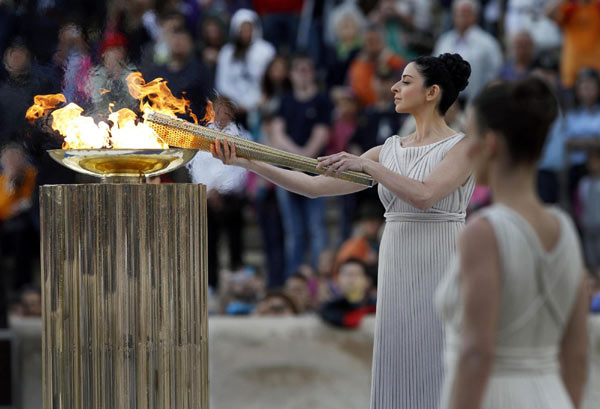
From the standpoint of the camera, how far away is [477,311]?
248 cm

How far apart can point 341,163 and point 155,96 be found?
82 centimetres

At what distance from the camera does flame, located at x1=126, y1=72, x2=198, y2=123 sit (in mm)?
4074

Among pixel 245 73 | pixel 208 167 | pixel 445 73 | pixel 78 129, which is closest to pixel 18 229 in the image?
pixel 245 73

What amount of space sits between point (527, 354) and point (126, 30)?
6413 mm

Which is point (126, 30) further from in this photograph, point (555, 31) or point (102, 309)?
point (102, 309)

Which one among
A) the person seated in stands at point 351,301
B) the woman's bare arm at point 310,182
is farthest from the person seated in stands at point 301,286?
the woman's bare arm at point 310,182

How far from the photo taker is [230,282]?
764 cm

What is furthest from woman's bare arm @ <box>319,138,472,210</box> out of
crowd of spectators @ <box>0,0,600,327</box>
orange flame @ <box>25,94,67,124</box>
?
crowd of spectators @ <box>0,0,600,327</box>

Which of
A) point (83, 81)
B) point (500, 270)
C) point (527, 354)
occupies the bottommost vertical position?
point (527, 354)

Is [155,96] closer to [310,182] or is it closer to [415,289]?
[310,182]

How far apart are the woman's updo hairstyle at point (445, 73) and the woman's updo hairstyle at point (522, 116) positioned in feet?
4.39

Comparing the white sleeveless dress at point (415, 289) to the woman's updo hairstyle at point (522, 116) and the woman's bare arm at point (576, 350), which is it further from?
the woman's updo hairstyle at point (522, 116)

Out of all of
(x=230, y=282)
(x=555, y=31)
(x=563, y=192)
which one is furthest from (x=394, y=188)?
(x=555, y=31)

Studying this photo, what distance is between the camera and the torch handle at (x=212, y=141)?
150 inches
